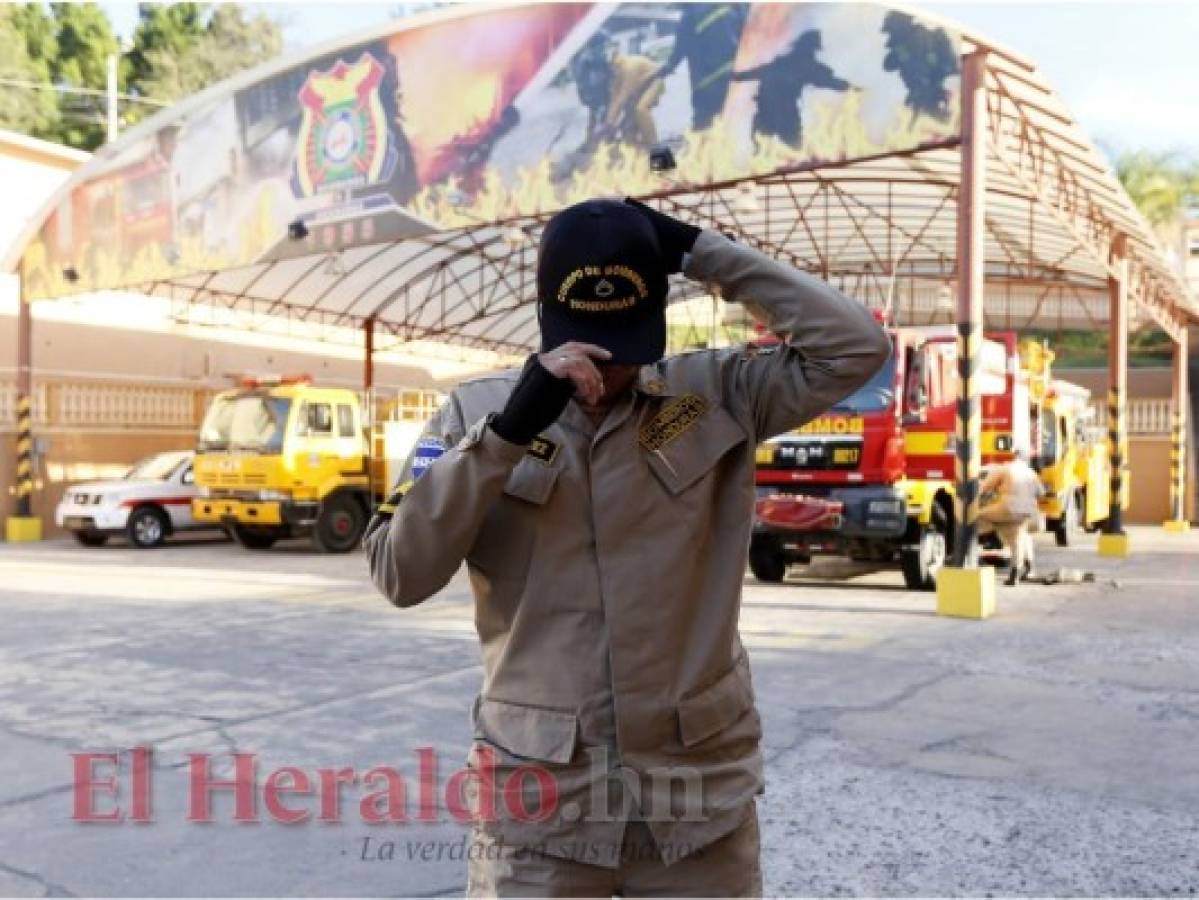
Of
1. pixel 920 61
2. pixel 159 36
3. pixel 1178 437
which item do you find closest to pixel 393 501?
pixel 920 61

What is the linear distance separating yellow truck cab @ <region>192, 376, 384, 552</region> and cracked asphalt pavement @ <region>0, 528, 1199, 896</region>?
14.2ft

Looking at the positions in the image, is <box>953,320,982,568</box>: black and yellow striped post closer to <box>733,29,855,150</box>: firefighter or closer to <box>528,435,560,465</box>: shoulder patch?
<box>733,29,855,150</box>: firefighter

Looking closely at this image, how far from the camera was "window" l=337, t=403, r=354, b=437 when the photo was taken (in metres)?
16.3

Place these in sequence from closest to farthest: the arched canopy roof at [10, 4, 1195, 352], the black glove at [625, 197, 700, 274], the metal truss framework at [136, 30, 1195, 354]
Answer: the black glove at [625, 197, 700, 274], the arched canopy roof at [10, 4, 1195, 352], the metal truss framework at [136, 30, 1195, 354]

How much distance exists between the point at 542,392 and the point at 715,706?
0.59 m

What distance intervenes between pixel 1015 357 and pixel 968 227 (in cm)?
449

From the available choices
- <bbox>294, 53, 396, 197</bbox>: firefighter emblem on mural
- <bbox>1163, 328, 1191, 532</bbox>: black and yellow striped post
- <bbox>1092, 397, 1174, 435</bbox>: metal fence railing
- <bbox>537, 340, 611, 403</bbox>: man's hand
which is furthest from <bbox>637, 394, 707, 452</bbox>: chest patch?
<bbox>1092, 397, 1174, 435</bbox>: metal fence railing

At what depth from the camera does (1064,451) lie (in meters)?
16.7

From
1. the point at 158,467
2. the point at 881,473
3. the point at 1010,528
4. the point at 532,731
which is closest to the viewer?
the point at 532,731

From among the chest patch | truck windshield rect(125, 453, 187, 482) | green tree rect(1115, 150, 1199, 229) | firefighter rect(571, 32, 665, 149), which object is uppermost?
green tree rect(1115, 150, 1199, 229)

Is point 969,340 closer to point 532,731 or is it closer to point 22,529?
point 532,731

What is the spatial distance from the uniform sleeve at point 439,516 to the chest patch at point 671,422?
0.80ft

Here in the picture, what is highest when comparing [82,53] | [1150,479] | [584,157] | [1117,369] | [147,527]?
[82,53]

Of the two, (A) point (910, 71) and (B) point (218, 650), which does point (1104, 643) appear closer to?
(A) point (910, 71)
